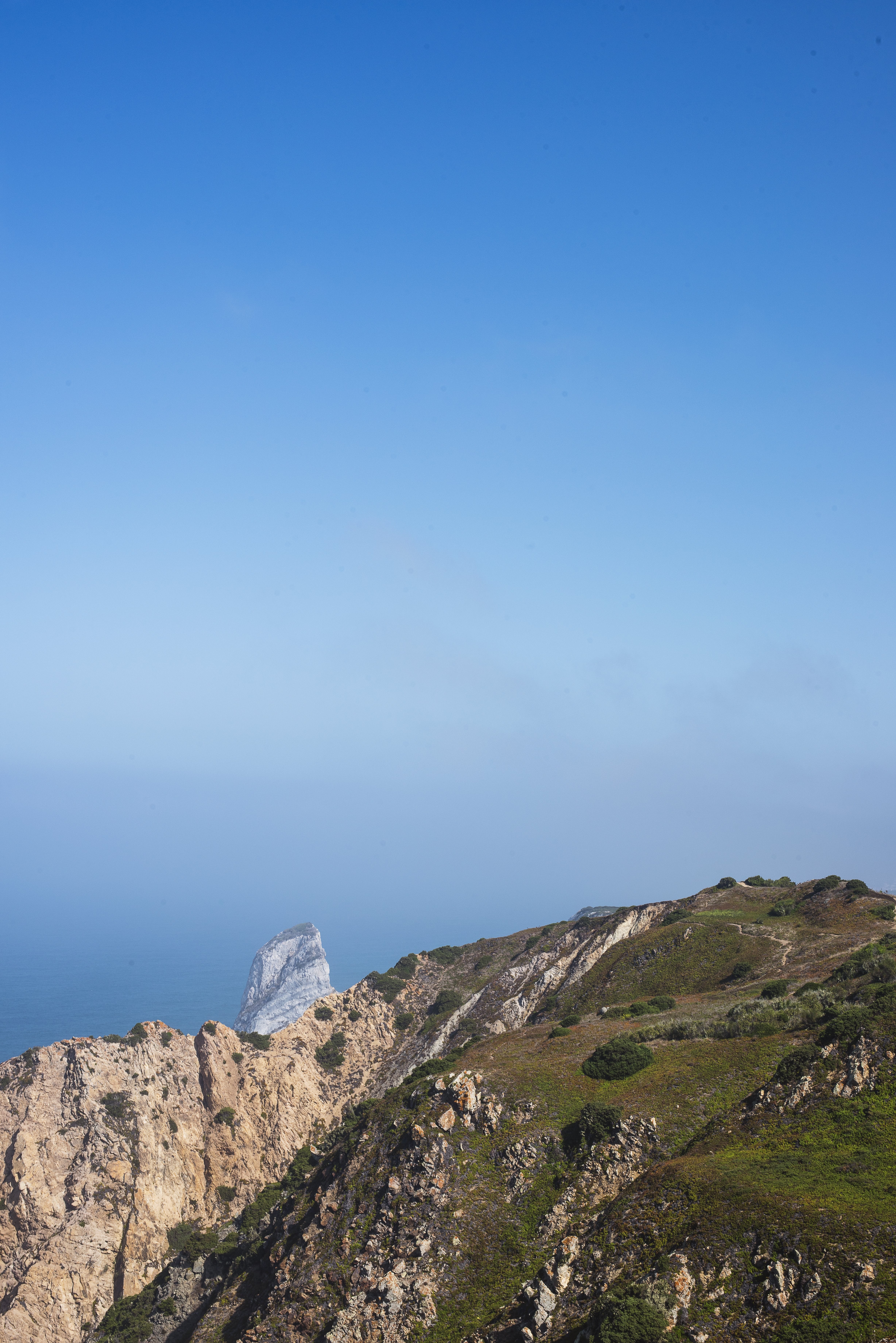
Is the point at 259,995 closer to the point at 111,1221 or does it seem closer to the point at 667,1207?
the point at 111,1221

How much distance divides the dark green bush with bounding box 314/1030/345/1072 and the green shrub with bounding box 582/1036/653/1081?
5202 cm

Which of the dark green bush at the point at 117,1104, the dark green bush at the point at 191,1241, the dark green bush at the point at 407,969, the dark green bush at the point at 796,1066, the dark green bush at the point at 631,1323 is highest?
the dark green bush at the point at 796,1066

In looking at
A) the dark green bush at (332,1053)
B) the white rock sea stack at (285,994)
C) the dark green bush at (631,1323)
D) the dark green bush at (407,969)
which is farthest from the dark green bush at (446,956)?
the dark green bush at (631,1323)

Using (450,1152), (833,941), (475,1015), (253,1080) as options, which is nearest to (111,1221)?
(253,1080)

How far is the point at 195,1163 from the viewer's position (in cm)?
7731

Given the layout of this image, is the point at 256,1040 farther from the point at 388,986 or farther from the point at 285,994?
the point at 285,994

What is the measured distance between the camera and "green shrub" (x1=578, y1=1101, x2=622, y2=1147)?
1444 inches

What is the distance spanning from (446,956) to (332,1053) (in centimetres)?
2273

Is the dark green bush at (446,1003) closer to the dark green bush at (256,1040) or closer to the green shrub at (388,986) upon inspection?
the green shrub at (388,986)

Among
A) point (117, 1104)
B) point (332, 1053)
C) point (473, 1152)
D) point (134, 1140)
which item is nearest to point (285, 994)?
point (332, 1053)

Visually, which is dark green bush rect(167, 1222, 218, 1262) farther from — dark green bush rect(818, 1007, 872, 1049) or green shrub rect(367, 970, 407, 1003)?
dark green bush rect(818, 1007, 872, 1049)

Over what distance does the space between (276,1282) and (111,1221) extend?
39.5 meters

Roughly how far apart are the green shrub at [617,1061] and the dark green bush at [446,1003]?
49.4 m

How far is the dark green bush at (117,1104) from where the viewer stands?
76.2 meters
